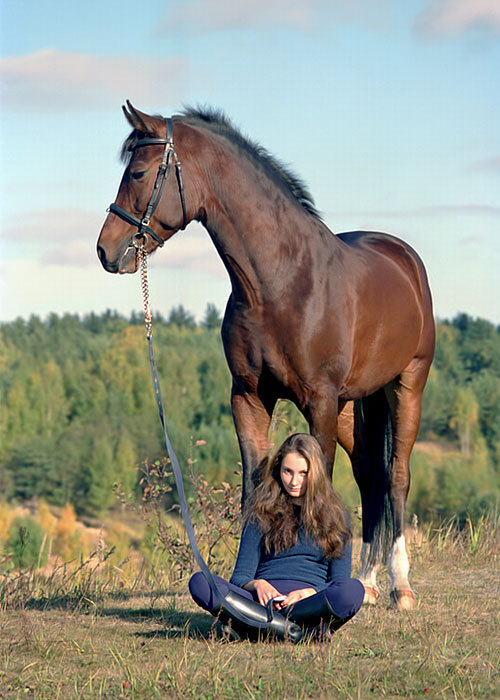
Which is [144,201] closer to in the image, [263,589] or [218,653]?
[263,589]

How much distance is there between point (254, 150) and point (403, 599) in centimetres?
290

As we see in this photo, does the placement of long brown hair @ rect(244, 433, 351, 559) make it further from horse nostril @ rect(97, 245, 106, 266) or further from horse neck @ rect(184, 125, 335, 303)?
horse nostril @ rect(97, 245, 106, 266)

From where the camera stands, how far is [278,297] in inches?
198

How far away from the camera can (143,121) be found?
16.2 feet

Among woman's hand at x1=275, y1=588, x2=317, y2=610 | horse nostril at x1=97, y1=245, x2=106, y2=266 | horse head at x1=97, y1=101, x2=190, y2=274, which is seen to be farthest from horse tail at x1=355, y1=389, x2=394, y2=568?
horse nostril at x1=97, y1=245, x2=106, y2=266

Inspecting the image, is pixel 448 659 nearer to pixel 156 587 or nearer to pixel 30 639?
pixel 30 639

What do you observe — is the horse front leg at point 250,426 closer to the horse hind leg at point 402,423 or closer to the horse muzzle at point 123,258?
the horse muzzle at point 123,258

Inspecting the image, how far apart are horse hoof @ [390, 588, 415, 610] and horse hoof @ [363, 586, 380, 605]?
0.16 metres

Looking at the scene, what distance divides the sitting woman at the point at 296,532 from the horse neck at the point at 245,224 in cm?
95

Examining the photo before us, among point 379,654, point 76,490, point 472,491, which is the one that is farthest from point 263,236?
point 76,490

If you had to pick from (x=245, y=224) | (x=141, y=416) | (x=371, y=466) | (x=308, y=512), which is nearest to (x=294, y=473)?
(x=308, y=512)

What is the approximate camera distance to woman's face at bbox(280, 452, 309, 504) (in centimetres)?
466

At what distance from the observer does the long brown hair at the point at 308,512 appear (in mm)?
4645

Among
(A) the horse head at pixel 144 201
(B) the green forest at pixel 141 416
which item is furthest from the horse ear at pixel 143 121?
(B) the green forest at pixel 141 416
